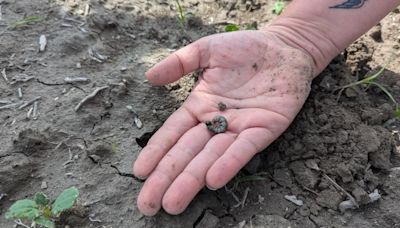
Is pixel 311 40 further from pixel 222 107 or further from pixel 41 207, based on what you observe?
A: pixel 41 207

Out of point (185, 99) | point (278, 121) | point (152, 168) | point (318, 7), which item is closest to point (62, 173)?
point (152, 168)

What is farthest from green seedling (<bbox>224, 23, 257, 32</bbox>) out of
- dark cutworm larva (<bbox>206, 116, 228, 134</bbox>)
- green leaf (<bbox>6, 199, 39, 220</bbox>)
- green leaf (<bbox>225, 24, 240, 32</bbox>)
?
green leaf (<bbox>6, 199, 39, 220</bbox>)

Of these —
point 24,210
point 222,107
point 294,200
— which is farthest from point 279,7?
point 24,210

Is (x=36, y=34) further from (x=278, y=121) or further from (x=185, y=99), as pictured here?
(x=278, y=121)

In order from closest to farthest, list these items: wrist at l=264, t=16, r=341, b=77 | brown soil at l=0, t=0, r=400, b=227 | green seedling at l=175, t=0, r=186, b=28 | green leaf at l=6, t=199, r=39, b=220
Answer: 1. green leaf at l=6, t=199, r=39, b=220
2. brown soil at l=0, t=0, r=400, b=227
3. wrist at l=264, t=16, r=341, b=77
4. green seedling at l=175, t=0, r=186, b=28

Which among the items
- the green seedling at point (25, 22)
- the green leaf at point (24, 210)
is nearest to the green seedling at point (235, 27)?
the green seedling at point (25, 22)

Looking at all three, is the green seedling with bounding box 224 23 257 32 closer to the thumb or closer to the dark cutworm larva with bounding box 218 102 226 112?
the thumb
